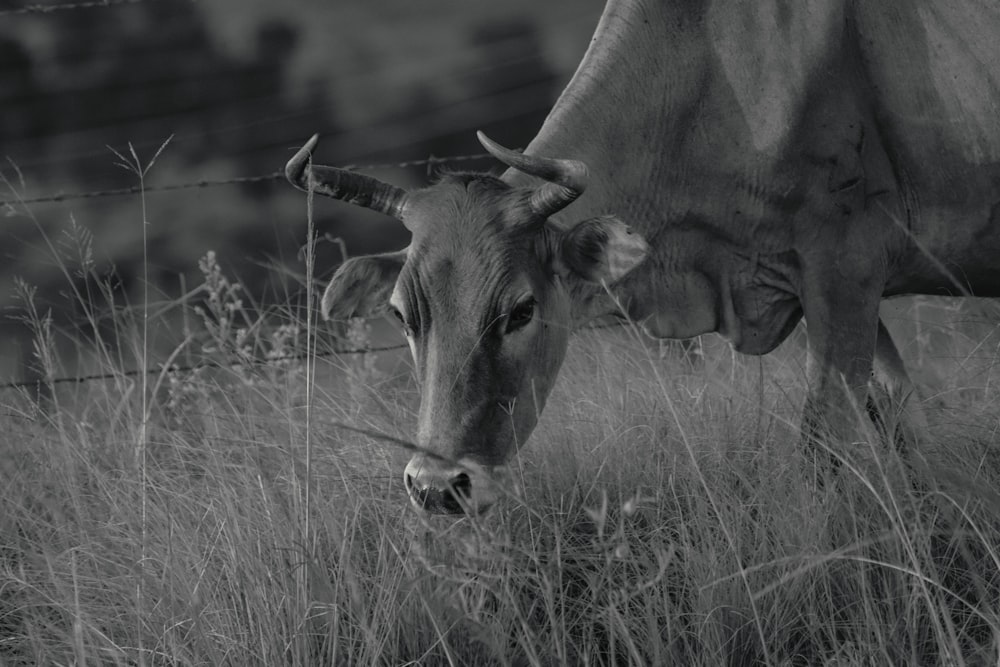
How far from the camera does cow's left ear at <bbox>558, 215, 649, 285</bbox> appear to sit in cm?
382

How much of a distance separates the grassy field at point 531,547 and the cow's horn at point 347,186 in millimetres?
631

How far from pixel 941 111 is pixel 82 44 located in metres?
4.93

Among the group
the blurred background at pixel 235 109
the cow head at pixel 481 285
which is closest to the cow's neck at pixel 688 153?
the cow head at pixel 481 285

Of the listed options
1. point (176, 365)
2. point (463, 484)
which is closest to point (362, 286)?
point (463, 484)

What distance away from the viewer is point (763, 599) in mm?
2963

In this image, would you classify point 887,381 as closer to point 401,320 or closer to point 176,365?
point 401,320

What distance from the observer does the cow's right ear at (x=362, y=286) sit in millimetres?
4098

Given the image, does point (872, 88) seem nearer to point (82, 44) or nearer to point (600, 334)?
point (600, 334)

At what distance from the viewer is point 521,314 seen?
3729 millimetres

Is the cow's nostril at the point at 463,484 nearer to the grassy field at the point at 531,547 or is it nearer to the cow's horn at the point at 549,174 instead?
the grassy field at the point at 531,547

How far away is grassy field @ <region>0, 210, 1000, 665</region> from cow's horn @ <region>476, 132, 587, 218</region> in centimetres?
72

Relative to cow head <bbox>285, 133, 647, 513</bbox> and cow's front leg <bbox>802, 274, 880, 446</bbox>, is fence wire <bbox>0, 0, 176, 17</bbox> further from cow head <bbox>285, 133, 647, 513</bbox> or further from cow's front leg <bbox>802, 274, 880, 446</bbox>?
cow's front leg <bbox>802, 274, 880, 446</bbox>

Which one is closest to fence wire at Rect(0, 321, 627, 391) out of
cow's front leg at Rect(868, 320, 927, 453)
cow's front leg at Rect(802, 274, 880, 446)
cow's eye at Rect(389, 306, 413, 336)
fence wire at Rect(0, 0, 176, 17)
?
cow's eye at Rect(389, 306, 413, 336)

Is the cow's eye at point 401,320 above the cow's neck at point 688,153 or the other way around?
the other way around
